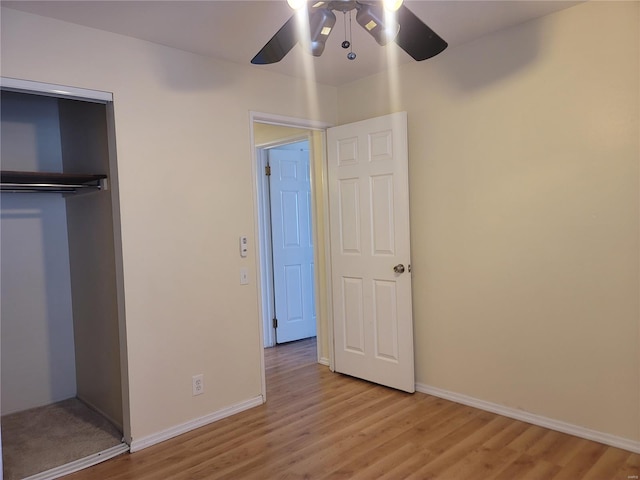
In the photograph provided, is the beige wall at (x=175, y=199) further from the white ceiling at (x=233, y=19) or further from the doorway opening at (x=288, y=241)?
the doorway opening at (x=288, y=241)

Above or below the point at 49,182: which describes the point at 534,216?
below

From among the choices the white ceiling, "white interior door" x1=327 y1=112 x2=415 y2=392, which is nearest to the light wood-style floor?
"white interior door" x1=327 y1=112 x2=415 y2=392

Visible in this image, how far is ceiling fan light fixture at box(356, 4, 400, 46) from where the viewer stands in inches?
68.6

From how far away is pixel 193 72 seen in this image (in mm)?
2850

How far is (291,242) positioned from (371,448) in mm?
2568

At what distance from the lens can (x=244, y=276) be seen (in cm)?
311

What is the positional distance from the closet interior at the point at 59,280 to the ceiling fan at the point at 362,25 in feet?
4.26

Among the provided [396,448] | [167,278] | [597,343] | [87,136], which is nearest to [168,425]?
[167,278]

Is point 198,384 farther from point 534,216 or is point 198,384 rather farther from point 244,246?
point 534,216

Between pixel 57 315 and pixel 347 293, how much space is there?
2.15 metres

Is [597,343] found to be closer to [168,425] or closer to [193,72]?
[168,425]

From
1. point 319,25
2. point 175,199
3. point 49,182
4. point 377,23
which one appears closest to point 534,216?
point 377,23

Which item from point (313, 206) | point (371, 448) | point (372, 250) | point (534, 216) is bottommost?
point (371, 448)

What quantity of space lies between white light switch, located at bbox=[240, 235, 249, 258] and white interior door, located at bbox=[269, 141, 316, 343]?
1.50 m
